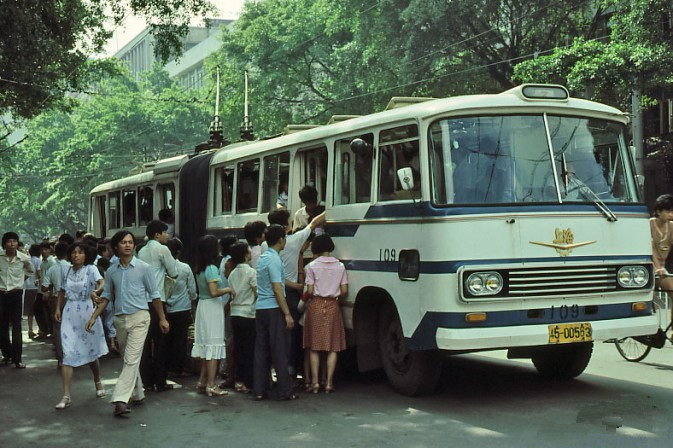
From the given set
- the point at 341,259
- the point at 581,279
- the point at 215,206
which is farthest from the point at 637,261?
the point at 215,206

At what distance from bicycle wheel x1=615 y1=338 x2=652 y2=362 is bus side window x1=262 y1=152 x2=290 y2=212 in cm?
435

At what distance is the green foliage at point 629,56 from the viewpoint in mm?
22297

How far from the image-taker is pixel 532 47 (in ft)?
97.7

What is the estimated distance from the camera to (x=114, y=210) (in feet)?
71.2

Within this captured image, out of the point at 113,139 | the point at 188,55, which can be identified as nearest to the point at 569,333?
the point at 113,139

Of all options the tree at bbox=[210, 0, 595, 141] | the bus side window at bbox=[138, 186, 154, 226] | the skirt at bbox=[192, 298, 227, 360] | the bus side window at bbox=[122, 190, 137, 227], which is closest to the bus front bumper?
the skirt at bbox=[192, 298, 227, 360]

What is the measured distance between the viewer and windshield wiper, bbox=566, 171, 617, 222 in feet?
29.3

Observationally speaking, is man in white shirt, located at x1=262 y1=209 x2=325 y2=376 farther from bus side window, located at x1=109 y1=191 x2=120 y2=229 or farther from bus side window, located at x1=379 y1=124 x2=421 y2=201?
bus side window, located at x1=109 y1=191 x2=120 y2=229

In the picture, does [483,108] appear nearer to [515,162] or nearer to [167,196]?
[515,162]

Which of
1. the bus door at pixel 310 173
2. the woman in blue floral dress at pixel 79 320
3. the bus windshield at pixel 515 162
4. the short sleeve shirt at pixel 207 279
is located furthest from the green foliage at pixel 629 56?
the woman in blue floral dress at pixel 79 320

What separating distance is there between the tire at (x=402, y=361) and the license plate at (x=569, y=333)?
43.4 inches

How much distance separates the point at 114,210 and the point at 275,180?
402 inches

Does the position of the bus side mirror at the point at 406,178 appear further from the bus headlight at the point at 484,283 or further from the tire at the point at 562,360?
the tire at the point at 562,360

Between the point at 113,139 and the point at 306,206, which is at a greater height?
the point at 113,139
